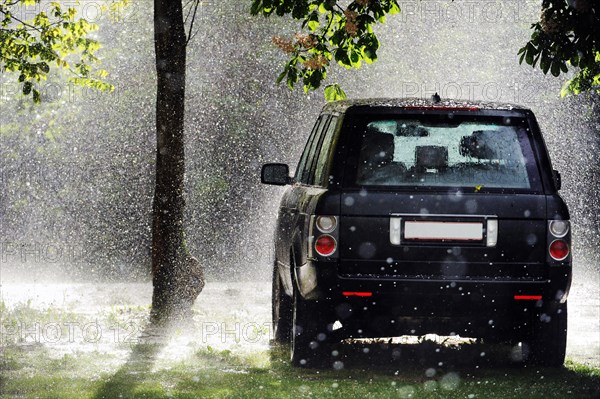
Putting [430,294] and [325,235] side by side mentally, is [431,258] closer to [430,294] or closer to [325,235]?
[430,294]

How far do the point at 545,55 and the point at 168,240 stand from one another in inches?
184

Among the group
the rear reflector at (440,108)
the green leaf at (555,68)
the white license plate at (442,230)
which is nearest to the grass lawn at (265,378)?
the white license plate at (442,230)

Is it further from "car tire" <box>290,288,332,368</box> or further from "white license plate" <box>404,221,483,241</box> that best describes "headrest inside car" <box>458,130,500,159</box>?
"car tire" <box>290,288,332,368</box>

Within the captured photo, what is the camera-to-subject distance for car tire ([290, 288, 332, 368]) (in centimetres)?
900

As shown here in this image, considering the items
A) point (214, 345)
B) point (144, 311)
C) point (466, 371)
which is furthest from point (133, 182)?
point (466, 371)

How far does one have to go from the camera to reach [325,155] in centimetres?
923

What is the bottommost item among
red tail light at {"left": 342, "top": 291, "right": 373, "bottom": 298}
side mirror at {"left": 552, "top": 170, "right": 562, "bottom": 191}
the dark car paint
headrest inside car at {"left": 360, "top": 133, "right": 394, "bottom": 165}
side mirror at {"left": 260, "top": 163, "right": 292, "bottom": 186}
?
red tail light at {"left": 342, "top": 291, "right": 373, "bottom": 298}

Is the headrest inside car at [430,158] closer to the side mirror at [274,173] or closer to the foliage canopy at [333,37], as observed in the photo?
the side mirror at [274,173]

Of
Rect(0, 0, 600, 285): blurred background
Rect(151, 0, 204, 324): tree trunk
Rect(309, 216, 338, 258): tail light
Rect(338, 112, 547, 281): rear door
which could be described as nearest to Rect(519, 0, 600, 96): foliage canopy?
Rect(338, 112, 547, 281): rear door

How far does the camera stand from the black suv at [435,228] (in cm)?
862

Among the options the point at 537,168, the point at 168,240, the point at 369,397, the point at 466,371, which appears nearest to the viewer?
the point at 369,397

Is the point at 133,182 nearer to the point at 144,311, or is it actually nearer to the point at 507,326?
the point at 144,311

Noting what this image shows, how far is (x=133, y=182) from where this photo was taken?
3453 centimetres

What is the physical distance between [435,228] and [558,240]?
86 centimetres
